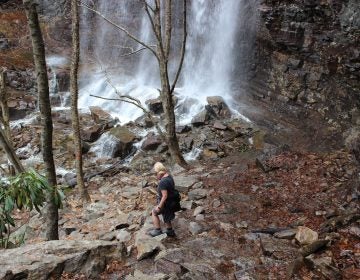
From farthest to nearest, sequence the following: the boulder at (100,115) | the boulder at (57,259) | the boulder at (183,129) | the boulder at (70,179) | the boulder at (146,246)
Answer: the boulder at (100,115)
the boulder at (183,129)
the boulder at (70,179)
the boulder at (146,246)
the boulder at (57,259)

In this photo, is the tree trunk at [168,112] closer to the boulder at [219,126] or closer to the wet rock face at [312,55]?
the boulder at [219,126]

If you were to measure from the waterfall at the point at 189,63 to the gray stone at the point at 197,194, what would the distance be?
7413 millimetres

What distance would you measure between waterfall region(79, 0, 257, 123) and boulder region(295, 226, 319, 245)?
10.8 m

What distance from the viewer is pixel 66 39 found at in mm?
28156

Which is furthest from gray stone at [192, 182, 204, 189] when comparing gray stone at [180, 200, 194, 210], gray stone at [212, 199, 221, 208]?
gray stone at [212, 199, 221, 208]

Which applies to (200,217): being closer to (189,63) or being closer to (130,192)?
(130,192)

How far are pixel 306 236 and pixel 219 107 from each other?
34.4 feet

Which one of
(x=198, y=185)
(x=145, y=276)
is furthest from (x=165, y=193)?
(x=198, y=185)

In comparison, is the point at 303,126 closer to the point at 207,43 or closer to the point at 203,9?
the point at 207,43

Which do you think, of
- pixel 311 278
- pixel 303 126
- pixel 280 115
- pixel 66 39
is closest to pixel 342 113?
pixel 303 126

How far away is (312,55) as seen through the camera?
15.4m

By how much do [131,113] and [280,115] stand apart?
762 centimetres

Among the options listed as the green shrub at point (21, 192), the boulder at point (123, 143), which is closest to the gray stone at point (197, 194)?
the green shrub at point (21, 192)

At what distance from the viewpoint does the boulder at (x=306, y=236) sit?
7.03 m
